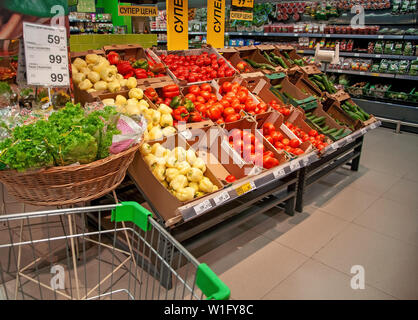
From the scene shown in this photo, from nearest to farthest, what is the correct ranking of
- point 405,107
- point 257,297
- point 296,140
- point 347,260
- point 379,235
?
point 257,297 < point 347,260 < point 379,235 < point 296,140 < point 405,107

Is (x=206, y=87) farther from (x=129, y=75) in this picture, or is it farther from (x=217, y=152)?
(x=217, y=152)

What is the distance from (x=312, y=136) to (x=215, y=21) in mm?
2010

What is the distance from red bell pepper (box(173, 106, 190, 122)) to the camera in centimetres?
292

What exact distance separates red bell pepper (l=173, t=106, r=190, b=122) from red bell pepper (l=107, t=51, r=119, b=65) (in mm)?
935

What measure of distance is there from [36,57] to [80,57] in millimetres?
1403

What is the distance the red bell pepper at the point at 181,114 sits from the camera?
2.92m

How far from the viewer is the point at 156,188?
231 centimetres

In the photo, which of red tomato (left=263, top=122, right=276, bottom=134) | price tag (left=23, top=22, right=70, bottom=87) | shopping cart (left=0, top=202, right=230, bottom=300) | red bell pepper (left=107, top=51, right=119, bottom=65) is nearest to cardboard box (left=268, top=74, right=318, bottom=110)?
red tomato (left=263, top=122, right=276, bottom=134)

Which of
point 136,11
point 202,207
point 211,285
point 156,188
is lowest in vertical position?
point 202,207

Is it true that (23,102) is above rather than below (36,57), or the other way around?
below

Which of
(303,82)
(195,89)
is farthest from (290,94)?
(195,89)
